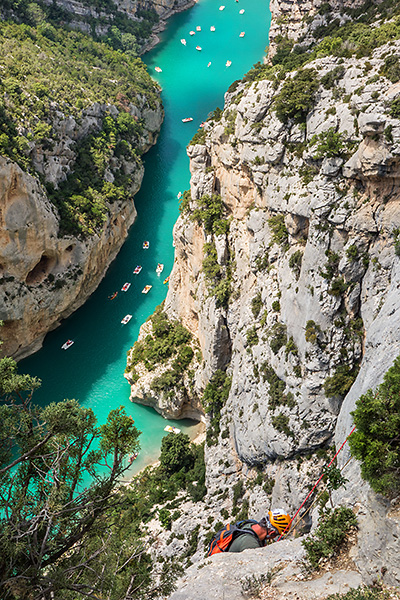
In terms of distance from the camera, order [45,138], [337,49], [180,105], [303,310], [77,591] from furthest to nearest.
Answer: [180,105] → [45,138] → [337,49] → [303,310] → [77,591]

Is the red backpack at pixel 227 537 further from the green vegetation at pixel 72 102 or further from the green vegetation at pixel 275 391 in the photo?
the green vegetation at pixel 72 102

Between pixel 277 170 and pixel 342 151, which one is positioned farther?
pixel 277 170

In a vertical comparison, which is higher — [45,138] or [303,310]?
[45,138]

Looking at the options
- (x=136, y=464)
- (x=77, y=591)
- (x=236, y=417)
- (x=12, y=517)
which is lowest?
(x=136, y=464)

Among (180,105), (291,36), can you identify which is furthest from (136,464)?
(180,105)

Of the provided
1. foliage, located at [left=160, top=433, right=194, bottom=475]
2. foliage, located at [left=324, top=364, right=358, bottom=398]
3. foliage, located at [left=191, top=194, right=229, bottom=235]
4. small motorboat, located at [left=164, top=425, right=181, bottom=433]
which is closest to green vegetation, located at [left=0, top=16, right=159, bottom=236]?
foliage, located at [left=191, top=194, right=229, bottom=235]

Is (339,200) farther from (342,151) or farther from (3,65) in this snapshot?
(3,65)

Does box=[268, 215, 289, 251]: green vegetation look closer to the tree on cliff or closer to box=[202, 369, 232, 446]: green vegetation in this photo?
box=[202, 369, 232, 446]: green vegetation
